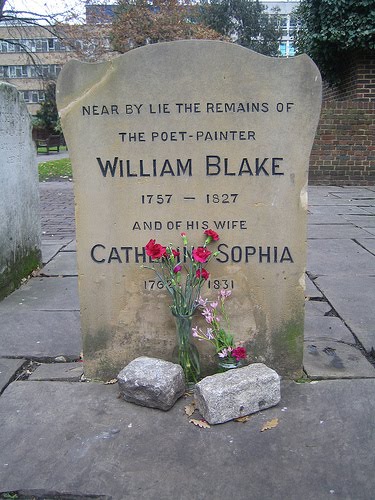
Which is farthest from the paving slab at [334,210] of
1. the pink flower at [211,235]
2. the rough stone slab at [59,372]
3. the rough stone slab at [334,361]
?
the rough stone slab at [59,372]

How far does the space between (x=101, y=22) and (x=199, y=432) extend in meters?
28.3

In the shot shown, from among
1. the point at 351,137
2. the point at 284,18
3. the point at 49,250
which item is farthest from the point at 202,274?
the point at 284,18

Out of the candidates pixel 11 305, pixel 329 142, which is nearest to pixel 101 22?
pixel 329 142

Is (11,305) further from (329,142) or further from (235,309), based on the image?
(329,142)

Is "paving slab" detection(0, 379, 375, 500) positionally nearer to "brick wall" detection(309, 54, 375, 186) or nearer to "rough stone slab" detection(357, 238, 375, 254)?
"rough stone slab" detection(357, 238, 375, 254)

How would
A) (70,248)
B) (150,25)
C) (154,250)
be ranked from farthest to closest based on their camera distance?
(150,25), (70,248), (154,250)

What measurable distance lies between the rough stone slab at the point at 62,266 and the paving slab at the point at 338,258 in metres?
2.55

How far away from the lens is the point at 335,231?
7383mm

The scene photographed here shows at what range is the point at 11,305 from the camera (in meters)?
4.53

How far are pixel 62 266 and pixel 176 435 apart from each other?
12.1 feet

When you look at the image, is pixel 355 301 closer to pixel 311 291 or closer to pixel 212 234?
pixel 311 291

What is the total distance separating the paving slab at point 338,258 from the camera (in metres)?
5.44

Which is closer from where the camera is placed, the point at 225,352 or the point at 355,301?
the point at 225,352

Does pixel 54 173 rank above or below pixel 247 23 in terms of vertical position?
below
